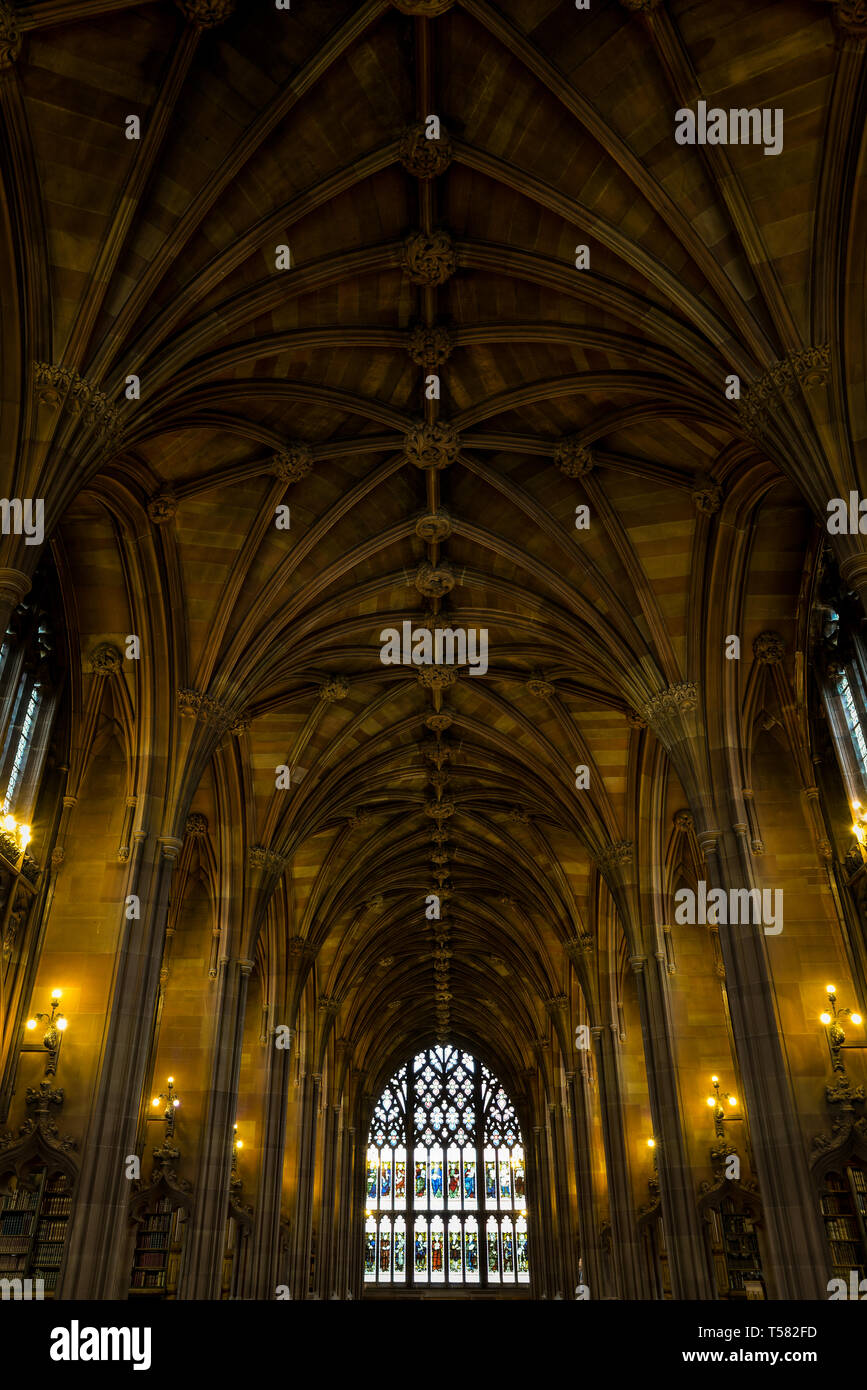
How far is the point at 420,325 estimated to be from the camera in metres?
16.8

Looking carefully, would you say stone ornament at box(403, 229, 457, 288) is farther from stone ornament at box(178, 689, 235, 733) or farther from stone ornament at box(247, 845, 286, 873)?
stone ornament at box(247, 845, 286, 873)

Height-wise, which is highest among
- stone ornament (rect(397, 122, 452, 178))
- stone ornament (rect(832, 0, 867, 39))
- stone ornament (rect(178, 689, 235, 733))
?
stone ornament (rect(397, 122, 452, 178))

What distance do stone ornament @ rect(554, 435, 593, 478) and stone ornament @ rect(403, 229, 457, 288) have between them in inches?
154

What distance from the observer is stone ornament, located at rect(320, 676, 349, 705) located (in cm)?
2450


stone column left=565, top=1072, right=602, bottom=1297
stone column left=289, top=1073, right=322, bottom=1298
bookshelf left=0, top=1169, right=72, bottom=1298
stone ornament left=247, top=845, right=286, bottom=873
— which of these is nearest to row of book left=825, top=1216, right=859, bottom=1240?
bookshelf left=0, top=1169, right=72, bottom=1298

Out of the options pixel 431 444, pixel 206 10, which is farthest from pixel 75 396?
pixel 431 444

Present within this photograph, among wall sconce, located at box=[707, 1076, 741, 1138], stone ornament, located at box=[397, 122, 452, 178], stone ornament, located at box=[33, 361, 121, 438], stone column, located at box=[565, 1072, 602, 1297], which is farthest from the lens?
stone column, located at box=[565, 1072, 602, 1297]

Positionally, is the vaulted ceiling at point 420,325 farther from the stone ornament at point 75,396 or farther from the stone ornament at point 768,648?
the stone ornament at point 768,648

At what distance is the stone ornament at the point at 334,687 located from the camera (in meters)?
24.5

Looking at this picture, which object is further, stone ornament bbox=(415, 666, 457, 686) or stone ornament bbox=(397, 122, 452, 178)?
stone ornament bbox=(415, 666, 457, 686)

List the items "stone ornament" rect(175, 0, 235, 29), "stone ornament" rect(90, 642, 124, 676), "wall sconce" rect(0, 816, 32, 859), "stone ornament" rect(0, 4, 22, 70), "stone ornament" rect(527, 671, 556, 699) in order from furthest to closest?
"stone ornament" rect(527, 671, 556, 699) → "stone ornament" rect(90, 642, 124, 676) → "wall sconce" rect(0, 816, 32, 859) → "stone ornament" rect(175, 0, 235, 29) → "stone ornament" rect(0, 4, 22, 70)

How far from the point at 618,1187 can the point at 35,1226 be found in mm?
15245

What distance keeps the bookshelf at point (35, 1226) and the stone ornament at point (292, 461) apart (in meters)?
12.8

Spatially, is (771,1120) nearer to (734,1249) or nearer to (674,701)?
(674,701)
